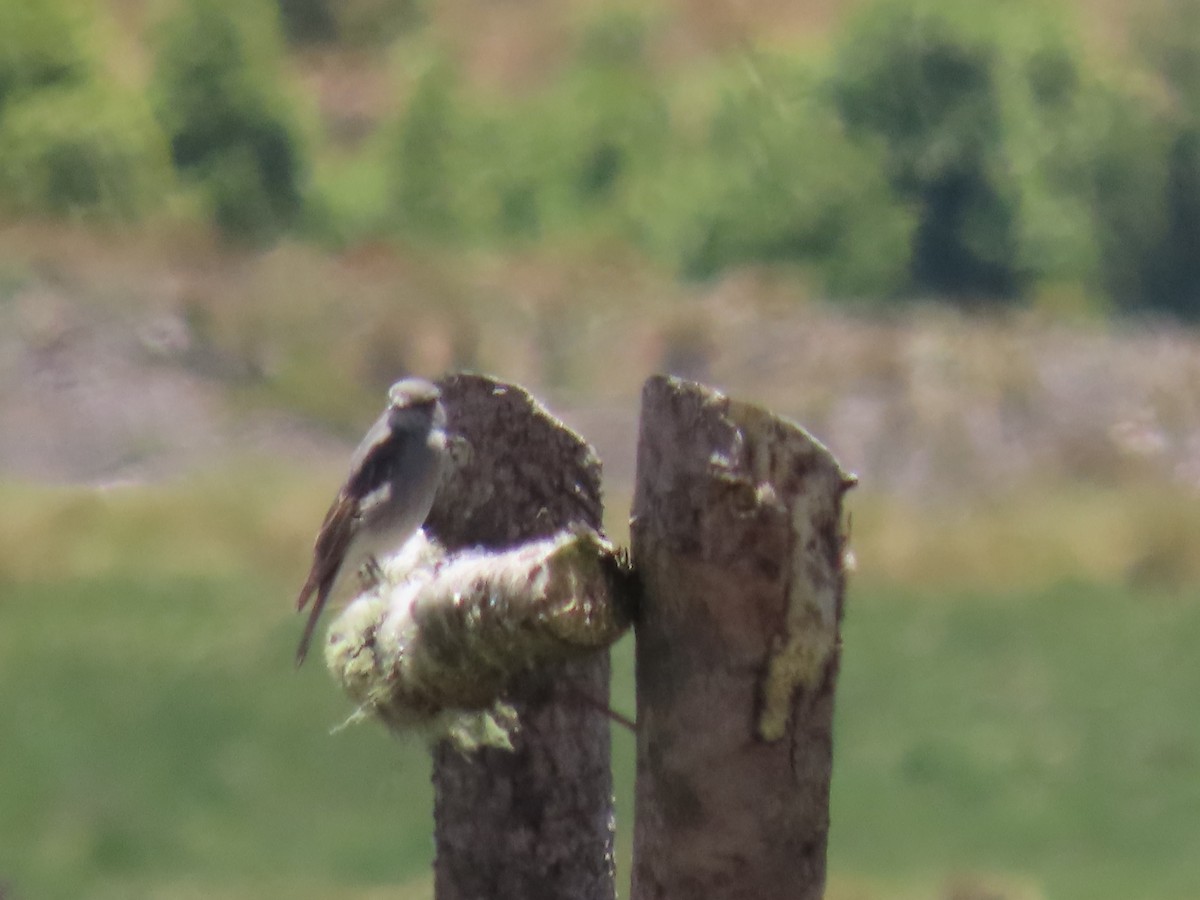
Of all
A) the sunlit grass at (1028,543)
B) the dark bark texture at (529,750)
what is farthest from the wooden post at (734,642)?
the sunlit grass at (1028,543)

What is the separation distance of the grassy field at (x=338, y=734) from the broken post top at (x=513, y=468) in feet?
15.2

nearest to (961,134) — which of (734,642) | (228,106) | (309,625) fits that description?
(228,106)

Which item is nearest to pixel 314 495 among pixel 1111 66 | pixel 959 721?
pixel 959 721

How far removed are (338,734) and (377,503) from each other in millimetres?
7222

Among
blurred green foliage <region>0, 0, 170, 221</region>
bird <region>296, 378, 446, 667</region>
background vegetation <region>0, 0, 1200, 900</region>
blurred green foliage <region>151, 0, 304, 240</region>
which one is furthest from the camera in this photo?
blurred green foliage <region>151, 0, 304, 240</region>

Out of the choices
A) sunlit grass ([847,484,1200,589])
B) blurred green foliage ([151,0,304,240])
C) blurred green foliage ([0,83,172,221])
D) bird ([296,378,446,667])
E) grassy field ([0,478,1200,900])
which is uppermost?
blurred green foliage ([151,0,304,240])

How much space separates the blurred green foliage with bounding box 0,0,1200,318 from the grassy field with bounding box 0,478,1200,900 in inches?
378

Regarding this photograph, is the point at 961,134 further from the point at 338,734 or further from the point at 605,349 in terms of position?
the point at 338,734

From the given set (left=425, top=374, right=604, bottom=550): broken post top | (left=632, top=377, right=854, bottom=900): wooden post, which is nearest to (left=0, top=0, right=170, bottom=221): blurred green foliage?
(left=425, top=374, right=604, bottom=550): broken post top

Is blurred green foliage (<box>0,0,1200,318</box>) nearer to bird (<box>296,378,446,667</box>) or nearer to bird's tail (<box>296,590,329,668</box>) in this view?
bird (<box>296,378,446,667</box>)

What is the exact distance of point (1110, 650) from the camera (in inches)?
596

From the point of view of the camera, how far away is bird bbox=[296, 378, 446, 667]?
15.5 ft

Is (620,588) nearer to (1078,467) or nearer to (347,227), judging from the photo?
(1078,467)

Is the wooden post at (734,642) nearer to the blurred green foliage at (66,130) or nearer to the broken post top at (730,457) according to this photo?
the broken post top at (730,457)
